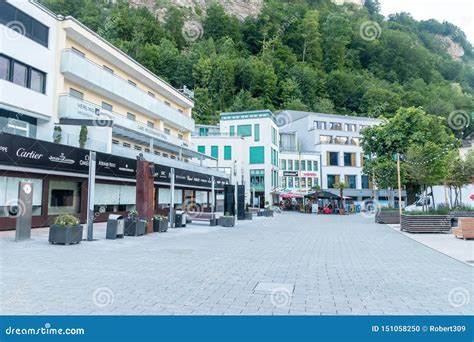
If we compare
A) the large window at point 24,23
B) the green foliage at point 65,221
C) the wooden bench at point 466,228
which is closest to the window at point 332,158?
the wooden bench at point 466,228

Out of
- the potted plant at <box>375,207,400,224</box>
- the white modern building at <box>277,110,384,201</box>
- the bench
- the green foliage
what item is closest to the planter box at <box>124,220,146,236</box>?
the green foliage

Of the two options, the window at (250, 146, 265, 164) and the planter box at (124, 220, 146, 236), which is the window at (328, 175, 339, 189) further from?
the planter box at (124, 220, 146, 236)

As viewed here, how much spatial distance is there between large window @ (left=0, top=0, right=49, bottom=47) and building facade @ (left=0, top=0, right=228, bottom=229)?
5cm

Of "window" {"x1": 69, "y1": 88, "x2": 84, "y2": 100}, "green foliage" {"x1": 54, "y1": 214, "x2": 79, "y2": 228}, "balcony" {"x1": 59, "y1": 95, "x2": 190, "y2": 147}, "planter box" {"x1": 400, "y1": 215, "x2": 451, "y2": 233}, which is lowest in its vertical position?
"planter box" {"x1": 400, "y1": 215, "x2": 451, "y2": 233}

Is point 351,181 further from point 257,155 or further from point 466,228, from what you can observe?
Answer: point 466,228

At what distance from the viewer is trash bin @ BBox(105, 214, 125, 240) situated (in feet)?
44.9

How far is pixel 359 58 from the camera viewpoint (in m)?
96.8

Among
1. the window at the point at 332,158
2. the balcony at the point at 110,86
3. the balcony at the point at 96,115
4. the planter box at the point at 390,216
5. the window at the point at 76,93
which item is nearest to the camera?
the balcony at the point at 96,115

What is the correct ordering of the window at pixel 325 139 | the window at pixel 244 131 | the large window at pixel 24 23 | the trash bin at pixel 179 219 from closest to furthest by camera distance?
the large window at pixel 24 23 < the trash bin at pixel 179 219 < the window at pixel 244 131 < the window at pixel 325 139

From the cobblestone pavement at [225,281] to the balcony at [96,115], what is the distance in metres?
11.2

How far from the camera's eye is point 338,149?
60312 millimetres

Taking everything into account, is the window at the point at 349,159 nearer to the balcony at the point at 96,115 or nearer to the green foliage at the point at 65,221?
the balcony at the point at 96,115

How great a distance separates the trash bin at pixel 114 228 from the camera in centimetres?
1369

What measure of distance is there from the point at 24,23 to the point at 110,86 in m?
7.69
